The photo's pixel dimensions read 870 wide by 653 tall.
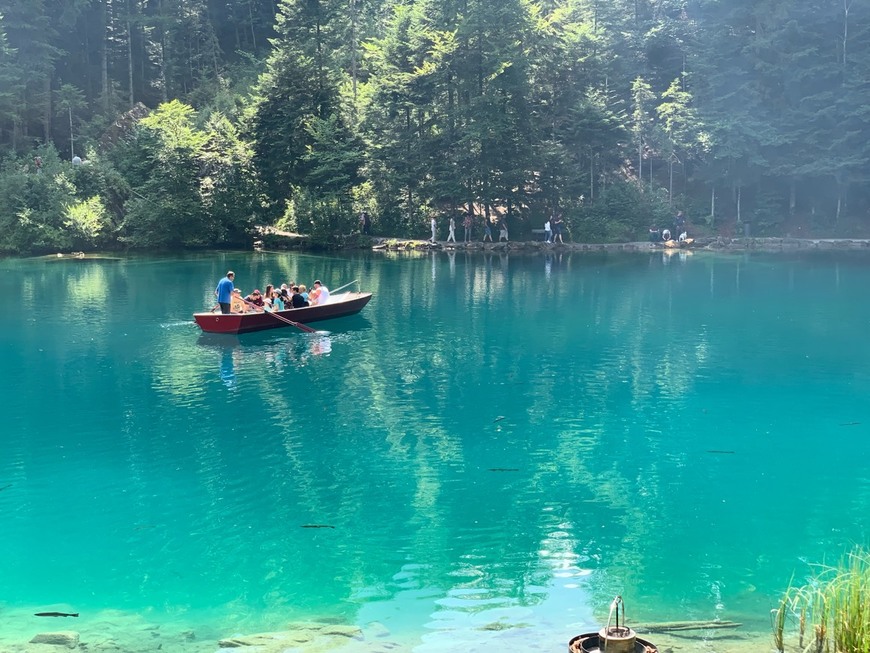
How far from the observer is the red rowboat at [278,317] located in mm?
24953

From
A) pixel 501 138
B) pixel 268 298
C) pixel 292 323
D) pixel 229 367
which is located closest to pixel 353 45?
pixel 501 138

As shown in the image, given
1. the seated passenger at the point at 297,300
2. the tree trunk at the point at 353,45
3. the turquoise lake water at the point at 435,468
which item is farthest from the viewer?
the tree trunk at the point at 353,45

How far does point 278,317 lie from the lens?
25.8 meters

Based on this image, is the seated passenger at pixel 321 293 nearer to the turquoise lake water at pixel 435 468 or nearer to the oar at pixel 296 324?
the turquoise lake water at pixel 435 468

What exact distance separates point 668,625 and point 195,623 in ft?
16.1

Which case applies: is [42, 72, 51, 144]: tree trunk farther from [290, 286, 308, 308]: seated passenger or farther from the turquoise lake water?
[290, 286, 308, 308]: seated passenger

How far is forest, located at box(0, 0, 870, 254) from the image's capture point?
50.2m

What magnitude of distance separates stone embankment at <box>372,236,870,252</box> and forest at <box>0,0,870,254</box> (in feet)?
5.42

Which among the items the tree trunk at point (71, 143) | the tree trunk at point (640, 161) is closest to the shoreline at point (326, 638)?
the tree trunk at point (640, 161)

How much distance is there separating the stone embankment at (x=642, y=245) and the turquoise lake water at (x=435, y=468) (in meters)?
22.7

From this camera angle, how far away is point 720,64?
172 ft

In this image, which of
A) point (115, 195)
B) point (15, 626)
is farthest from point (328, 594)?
point (115, 195)

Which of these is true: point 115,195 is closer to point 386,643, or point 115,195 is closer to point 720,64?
point 720,64

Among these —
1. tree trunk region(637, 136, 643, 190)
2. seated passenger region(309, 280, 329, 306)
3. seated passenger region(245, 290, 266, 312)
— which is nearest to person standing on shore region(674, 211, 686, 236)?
tree trunk region(637, 136, 643, 190)
